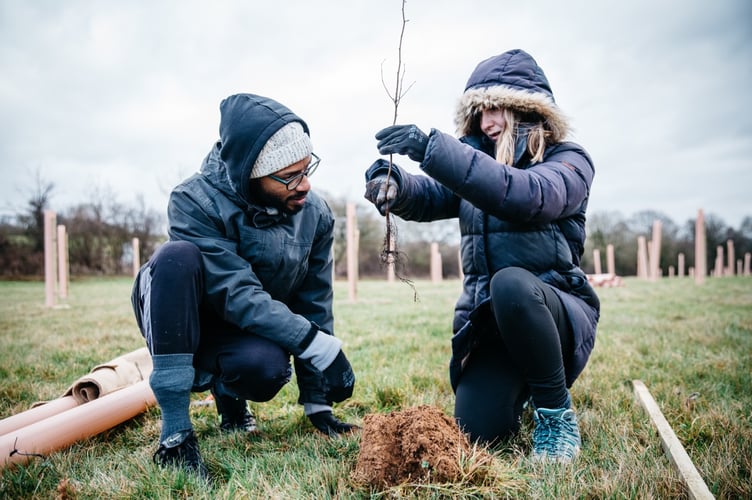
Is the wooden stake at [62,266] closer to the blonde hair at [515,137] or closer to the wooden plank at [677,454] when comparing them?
the blonde hair at [515,137]

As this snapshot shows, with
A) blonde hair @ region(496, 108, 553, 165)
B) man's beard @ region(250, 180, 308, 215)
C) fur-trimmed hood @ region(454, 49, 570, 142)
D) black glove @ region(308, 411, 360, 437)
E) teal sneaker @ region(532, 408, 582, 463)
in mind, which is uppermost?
fur-trimmed hood @ region(454, 49, 570, 142)

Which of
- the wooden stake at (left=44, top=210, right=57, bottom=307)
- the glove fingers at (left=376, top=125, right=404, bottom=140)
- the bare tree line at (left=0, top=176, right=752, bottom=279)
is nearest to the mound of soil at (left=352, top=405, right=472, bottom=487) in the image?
the glove fingers at (left=376, top=125, right=404, bottom=140)

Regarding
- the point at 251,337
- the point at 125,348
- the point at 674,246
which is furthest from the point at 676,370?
the point at 674,246

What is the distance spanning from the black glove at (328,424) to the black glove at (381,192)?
105 centimetres

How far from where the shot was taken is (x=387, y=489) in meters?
1.55

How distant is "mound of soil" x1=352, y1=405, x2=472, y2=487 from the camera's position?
155 cm

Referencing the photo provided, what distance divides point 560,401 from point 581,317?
400mm

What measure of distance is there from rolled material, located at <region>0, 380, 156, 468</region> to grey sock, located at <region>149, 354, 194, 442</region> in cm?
56

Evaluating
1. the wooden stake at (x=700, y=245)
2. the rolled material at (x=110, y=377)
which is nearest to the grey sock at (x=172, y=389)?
the rolled material at (x=110, y=377)

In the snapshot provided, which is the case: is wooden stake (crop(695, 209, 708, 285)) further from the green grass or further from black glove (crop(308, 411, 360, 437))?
black glove (crop(308, 411, 360, 437))

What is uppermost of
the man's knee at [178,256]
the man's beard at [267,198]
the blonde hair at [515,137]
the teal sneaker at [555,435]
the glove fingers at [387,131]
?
the blonde hair at [515,137]

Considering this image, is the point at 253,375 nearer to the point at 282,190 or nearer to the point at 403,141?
the point at 282,190

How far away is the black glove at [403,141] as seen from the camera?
1784 mm

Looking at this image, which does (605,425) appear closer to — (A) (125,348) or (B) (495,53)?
(B) (495,53)
